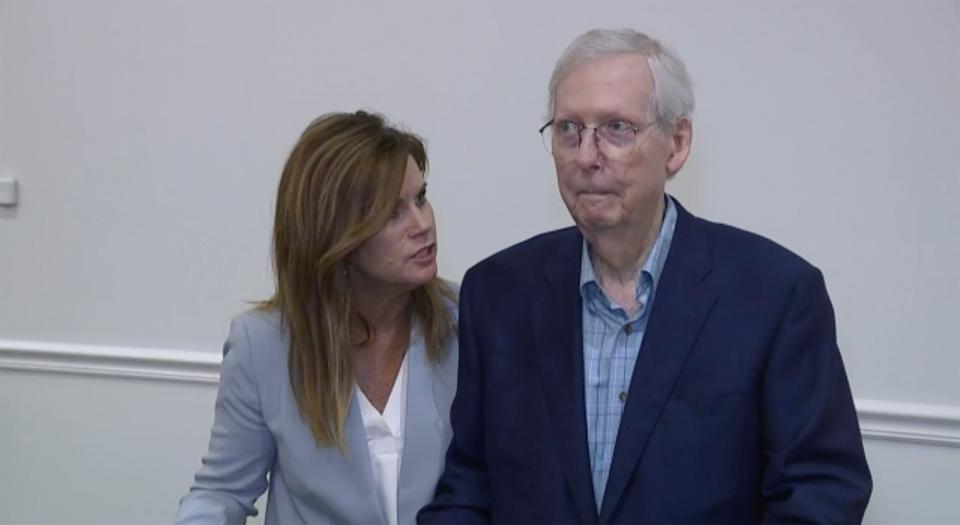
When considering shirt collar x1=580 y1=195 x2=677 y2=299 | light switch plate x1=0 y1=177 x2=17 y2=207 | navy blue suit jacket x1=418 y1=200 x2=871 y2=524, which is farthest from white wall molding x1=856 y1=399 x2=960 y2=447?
light switch plate x1=0 y1=177 x2=17 y2=207

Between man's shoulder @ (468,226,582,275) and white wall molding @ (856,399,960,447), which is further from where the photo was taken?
white wall molding @ (856,399,960,447)

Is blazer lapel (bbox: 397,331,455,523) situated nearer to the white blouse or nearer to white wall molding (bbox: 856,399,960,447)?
the white blouse

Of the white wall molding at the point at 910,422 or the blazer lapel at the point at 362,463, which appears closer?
the blazer lapel at the point at 362,463

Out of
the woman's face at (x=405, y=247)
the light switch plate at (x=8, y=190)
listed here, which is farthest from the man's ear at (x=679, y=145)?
the light switch plate at (x=8, y=190)

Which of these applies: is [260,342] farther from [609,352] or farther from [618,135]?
[618,135]

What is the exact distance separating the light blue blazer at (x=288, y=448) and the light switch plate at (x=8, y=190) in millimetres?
1315

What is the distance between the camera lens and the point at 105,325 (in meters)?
3.11

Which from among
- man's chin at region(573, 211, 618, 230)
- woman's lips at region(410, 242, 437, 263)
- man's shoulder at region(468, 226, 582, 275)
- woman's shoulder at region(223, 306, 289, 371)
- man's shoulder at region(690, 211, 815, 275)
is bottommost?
woman's shoulder at region(223, 306, 289, 371)

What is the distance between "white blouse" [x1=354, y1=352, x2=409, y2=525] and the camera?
2076 mm

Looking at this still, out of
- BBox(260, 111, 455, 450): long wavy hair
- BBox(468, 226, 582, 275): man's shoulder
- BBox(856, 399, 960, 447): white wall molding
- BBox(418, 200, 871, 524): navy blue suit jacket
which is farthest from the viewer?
BBox(856, 399, 960, 447): white wall molding

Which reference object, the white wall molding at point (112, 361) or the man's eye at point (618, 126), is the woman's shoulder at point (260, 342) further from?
the white wall molding at point (112, 361)

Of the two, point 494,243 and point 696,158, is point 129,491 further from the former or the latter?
point 696,158

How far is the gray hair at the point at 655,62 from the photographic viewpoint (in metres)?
1.65

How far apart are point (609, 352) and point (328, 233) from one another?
1.85ft
